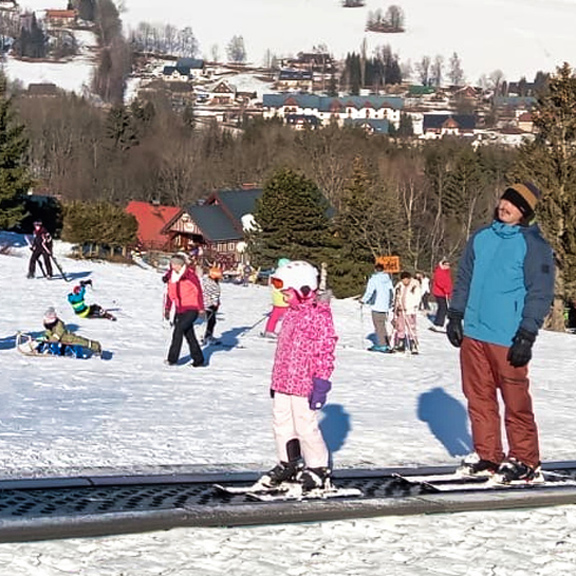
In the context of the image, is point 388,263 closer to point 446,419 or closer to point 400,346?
point 400,346

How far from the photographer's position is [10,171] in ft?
148

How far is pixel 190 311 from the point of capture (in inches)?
564

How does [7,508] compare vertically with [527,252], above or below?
below

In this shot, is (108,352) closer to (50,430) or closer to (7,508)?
(50,430)

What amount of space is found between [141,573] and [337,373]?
10.7 m

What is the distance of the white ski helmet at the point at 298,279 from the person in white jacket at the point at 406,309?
38.5 ft

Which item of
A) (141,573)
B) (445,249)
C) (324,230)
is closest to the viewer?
(141,573)

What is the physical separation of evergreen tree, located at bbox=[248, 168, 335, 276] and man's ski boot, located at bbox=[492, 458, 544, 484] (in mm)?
42572

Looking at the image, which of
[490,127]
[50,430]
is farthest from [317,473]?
[490,127]

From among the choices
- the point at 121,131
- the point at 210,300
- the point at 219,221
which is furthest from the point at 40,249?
the point at 121,131

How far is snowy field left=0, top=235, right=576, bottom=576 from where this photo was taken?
16.5 ft

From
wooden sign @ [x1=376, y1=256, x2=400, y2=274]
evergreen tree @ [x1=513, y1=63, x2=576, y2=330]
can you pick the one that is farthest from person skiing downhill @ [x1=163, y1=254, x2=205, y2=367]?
evergreen tree @ [x1=513, y1=63, x2=576, y2=330]

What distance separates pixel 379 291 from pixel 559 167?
22478 mm

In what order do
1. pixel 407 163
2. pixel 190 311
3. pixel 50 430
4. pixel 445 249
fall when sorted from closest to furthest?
pixel 50 430 → pixel 190 311 → pixel 445 249 → pixel 407 163
